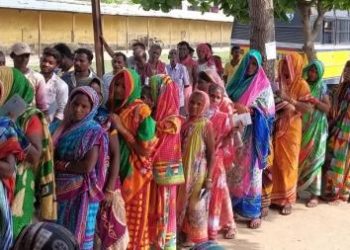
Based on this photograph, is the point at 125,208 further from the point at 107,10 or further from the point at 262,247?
the point at 107,10

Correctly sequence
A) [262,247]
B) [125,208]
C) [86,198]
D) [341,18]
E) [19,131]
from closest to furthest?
[19,131], [86,198], [125,208], [262,247], [341,18]

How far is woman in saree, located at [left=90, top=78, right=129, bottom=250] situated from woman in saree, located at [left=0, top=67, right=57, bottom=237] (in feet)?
1.77

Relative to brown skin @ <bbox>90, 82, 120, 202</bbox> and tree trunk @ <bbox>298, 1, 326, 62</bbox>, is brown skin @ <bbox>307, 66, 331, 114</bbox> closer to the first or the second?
tree trunk @ <bbox>298, 1, 326, 62</bbox>

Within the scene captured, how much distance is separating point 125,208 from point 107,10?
17277 millimetres

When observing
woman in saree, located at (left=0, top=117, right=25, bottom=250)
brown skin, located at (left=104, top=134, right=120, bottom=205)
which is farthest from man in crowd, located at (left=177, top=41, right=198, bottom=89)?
woman in saree, located at (left=0, top=117, right=25, bottom=250)

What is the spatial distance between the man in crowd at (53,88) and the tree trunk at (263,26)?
2.24 meters

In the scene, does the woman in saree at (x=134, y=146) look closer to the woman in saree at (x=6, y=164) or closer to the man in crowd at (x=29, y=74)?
the woman in saree at (x=6, y=164)

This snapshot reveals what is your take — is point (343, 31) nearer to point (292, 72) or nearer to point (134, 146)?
point (292, 72)

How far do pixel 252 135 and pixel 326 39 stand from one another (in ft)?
27.5

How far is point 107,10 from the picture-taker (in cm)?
2081

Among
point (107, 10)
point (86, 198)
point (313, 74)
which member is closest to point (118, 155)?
point (86, 198)

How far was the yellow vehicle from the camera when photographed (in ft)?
41.5

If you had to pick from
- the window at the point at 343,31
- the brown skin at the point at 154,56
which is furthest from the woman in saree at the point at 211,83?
the window at the point at 343,31

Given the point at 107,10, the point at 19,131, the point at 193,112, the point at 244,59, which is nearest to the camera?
the point at 19,131
